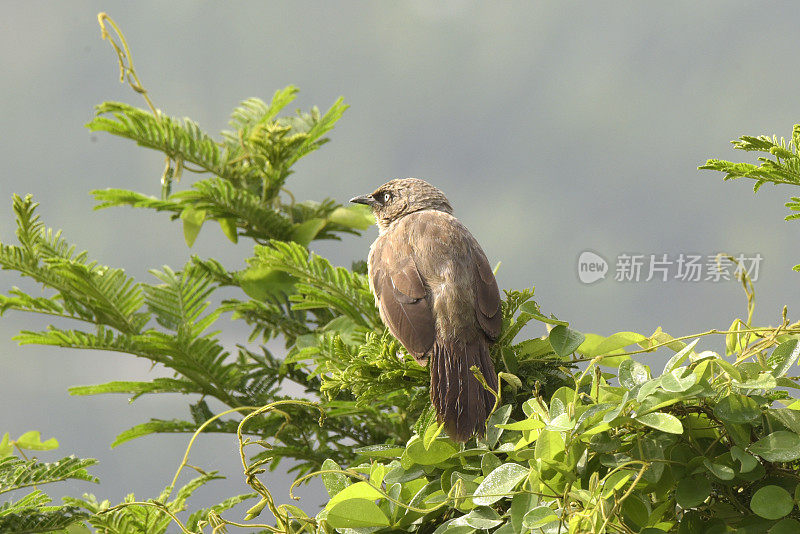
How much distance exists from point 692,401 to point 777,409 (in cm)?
13

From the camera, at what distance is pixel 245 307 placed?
332cm

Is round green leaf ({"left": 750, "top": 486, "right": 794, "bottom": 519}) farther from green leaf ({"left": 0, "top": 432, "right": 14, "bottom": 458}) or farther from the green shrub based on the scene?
green leaf ({"left": 0, "top": 432, "right": 14, "bottom": 458})

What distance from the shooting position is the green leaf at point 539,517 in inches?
43.8

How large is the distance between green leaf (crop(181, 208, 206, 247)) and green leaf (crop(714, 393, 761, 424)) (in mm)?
2694

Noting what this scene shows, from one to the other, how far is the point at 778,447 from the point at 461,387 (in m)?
0.63

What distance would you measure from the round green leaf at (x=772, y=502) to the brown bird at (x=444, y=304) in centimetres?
52

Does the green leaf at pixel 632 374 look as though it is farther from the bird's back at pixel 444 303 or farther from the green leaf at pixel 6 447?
the green leaf at pixel 6 447

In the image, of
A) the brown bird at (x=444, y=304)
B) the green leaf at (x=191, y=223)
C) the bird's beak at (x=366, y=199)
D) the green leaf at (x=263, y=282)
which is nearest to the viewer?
the brown bird at (x=444, y=304)

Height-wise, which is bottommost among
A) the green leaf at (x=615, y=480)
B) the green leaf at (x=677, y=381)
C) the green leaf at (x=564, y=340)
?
the green leaf at (x=615, y=480)

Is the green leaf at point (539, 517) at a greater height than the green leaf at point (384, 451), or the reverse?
the green leaf at point (384, 451)

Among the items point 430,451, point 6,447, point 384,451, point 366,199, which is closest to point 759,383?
point 430,451

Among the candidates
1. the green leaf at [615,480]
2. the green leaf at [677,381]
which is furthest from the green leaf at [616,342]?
the green leaf at [615,480]

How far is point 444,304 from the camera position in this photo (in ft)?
6.32

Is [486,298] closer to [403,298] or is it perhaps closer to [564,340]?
[403,298]
